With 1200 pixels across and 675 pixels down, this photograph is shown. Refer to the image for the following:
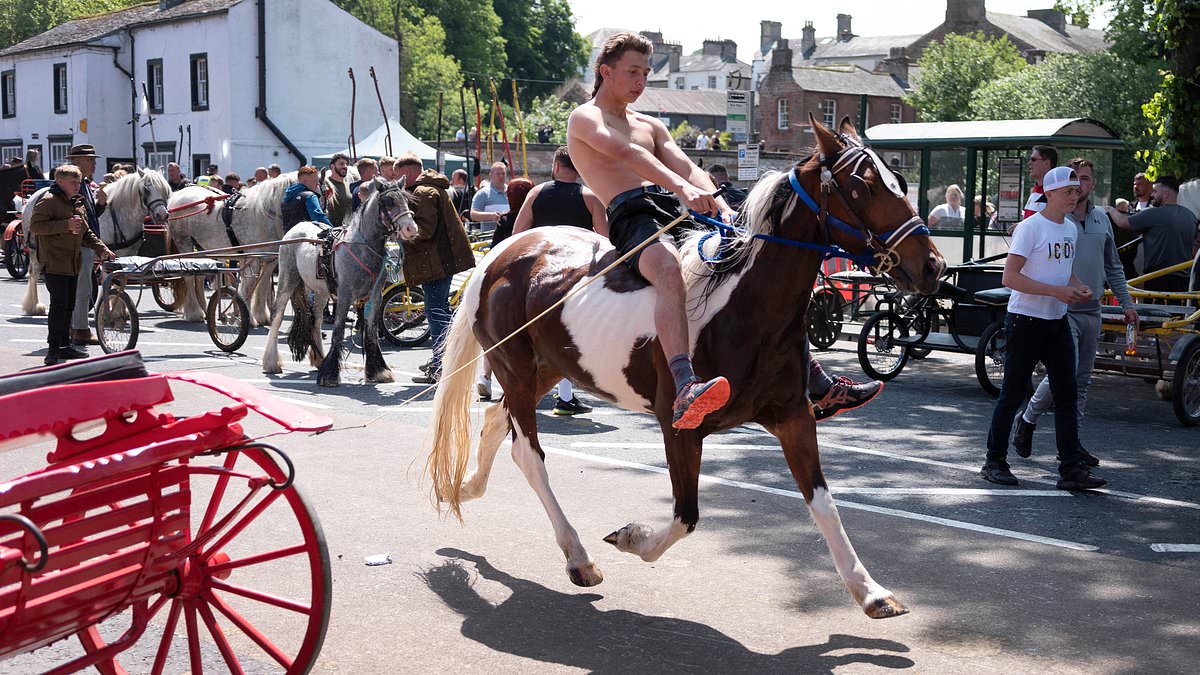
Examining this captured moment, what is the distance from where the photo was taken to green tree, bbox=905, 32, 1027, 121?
6006 centimetres

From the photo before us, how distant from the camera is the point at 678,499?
17.0 ft

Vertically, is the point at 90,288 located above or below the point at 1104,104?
below

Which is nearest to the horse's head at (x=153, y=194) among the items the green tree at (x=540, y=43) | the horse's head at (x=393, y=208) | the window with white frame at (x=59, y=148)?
the horse's head at (x=393, y=208)

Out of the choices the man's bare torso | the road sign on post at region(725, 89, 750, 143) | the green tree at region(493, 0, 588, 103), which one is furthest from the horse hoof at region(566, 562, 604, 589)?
the green tree at region(493, 0, 588, 103)

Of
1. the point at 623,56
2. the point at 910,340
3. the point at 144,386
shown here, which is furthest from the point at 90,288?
the point at 144,386

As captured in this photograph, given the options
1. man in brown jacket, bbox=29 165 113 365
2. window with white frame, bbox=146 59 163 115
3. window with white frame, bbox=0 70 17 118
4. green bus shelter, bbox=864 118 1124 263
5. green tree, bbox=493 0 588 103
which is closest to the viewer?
man in brown jacket, bbox=29 165 113 365

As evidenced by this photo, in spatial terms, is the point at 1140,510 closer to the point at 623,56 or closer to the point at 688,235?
the point at 688,235

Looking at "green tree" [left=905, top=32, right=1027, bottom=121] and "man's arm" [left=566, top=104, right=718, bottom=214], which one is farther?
"green tree" [left=905, top=32, right=1027, bottom=121]

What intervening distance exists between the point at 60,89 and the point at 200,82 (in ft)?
30.3

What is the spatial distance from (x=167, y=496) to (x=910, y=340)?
1022 cm

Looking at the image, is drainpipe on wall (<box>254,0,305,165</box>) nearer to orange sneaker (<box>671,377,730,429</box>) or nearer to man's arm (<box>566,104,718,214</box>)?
man's arm (<box>566,104,718,214</box>)

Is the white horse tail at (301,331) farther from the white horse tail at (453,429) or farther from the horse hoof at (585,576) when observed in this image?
the horse hoof at (585,576)

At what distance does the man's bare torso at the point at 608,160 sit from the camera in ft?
18.7

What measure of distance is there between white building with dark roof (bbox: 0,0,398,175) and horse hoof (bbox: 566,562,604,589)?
41.2m
